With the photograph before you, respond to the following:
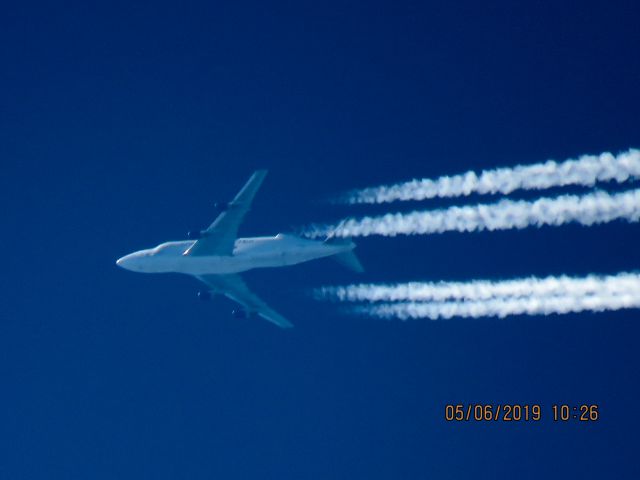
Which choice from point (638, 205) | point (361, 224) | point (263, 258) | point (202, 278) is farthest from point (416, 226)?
point (202, 278)

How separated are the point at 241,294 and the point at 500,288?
46.8 ft

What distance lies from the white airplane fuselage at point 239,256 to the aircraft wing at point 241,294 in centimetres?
251

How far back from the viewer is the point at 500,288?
Answer: 131 ft

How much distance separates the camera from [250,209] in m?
44.6

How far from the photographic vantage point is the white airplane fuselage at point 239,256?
1672 inches

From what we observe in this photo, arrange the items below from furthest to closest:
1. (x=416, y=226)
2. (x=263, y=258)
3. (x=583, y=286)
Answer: (x=263, y=258), (x=416, y=226), (x=583, y=286)

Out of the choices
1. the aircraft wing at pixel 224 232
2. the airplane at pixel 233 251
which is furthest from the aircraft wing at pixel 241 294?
the aircraft wing at pixel 224 232

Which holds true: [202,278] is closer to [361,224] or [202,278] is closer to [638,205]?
[361,224]

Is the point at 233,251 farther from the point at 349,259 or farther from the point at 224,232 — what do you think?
the point at 349,259

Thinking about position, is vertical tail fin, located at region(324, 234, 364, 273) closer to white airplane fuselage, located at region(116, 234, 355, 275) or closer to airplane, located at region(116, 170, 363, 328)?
airplane, located at region(116, 170, 363, 328)

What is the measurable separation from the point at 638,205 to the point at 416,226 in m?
9.67

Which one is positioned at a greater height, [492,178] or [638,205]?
[492,178]

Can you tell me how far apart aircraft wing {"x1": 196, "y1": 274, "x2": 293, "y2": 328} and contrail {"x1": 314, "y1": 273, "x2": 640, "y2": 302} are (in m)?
3.37

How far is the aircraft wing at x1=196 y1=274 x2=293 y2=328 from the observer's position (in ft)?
158
